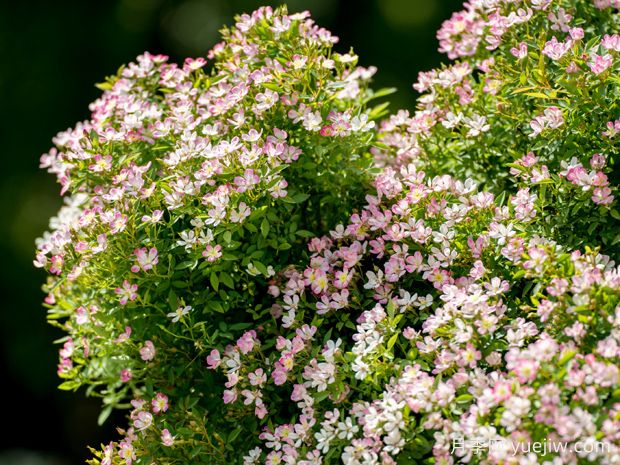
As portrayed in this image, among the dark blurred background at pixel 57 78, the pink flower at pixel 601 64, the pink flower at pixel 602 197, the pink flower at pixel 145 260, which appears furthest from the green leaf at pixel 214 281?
the dark blurred background at pixel 57 78

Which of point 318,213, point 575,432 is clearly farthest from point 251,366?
point 575,432

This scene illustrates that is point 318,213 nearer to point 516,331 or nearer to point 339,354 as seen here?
point 339,354

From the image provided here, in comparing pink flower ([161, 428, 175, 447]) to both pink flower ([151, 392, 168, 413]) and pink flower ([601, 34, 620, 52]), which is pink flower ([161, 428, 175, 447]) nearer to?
pink flower ([151, 392, 168, 413])

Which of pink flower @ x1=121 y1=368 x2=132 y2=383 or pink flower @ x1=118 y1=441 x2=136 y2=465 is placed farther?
pink flower @ x1=121 y1=368 x2=132 y2=383

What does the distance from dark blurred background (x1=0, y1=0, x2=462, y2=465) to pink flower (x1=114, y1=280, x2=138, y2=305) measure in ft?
9.55

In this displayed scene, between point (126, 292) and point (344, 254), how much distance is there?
1.77 feet

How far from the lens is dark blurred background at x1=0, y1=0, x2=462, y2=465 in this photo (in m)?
4.71

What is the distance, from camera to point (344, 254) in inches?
77.8

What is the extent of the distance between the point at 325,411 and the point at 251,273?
14.7 inches

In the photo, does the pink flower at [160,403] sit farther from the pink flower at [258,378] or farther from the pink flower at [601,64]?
the pink flower at [601,64]

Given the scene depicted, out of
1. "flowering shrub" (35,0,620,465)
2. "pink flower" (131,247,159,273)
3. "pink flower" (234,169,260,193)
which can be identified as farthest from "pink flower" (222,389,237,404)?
"pink flower" (234,169,260,193)

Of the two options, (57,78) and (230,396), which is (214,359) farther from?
(57,78)

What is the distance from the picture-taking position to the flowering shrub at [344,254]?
5.38 feet

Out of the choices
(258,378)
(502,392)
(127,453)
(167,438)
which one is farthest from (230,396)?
(502,392)
